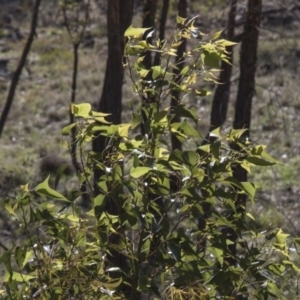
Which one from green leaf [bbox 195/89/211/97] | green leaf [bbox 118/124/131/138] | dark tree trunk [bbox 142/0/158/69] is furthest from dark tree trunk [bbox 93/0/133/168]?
green leaf [bbox 118/124/131/138]

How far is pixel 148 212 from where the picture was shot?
3.33 meters

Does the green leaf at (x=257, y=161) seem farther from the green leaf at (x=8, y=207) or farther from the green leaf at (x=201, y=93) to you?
the green leaf at (x=8, y=207)

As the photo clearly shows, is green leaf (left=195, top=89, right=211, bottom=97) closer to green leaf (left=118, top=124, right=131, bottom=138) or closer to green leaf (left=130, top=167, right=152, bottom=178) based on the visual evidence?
green leaf (left=118, top=124, right=131, bottom=138)

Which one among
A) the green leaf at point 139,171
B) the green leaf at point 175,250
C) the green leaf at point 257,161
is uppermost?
the green leaf at point 257,161

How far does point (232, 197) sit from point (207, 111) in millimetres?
19275

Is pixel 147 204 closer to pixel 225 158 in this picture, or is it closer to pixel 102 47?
pixel 225 158

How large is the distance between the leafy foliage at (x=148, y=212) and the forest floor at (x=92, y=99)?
8410 millimetres

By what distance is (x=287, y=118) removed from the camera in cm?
2230

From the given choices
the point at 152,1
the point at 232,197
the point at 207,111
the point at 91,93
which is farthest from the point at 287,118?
the point at 232,197

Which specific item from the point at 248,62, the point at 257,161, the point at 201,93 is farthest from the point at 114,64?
the point at 257,161

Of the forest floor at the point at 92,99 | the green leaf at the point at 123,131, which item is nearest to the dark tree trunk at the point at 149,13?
the forest floor at the point at 92,99

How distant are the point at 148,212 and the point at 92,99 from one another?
73.4 feet

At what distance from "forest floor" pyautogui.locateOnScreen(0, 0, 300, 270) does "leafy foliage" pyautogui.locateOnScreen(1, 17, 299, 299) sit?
8410 mm

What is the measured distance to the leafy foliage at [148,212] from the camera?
3.21 metres
